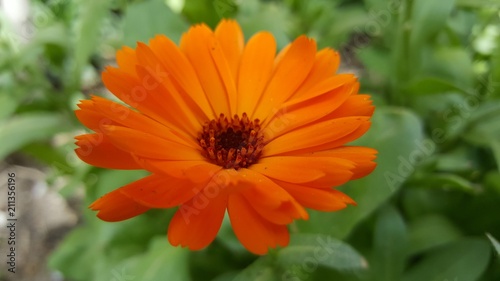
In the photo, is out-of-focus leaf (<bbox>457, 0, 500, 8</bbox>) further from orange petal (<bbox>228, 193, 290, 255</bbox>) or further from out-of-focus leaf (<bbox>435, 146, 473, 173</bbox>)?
orange petal (<bbox>228, 193, 290, 255</bbox>)

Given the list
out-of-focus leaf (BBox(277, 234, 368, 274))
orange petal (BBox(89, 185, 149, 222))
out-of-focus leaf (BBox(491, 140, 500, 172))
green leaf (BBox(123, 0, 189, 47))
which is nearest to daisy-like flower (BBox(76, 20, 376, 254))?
orange petal (BBox(89, 185, 149, 222))

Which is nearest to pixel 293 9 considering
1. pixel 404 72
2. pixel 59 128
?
pixel 404 72

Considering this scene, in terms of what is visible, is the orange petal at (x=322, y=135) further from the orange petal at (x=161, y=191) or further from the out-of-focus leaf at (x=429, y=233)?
the out-of-focus leaf at (x=429, y=233)

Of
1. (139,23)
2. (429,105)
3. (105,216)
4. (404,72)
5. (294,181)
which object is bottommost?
(429,105)

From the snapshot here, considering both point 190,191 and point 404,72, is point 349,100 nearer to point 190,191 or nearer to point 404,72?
point 190,191

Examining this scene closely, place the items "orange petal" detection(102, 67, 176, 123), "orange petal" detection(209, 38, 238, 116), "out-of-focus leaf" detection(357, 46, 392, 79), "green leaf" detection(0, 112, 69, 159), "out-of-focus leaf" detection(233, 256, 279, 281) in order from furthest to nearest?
1. "out-of-focus leaf" detection(357, 46, 392, 79)
2. "green leaf" detection(0, 112, 69, 159)
3. "out-of-focus leaf" detection(233, 256, 279, 281)
4. "orange petal" detection(209, 38, 238, 116)
5. "orange petal" detection(102, 67, 176, 123)

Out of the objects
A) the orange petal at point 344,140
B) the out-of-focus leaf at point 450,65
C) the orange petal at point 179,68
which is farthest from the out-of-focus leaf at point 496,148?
the orange petal at point 179,68
